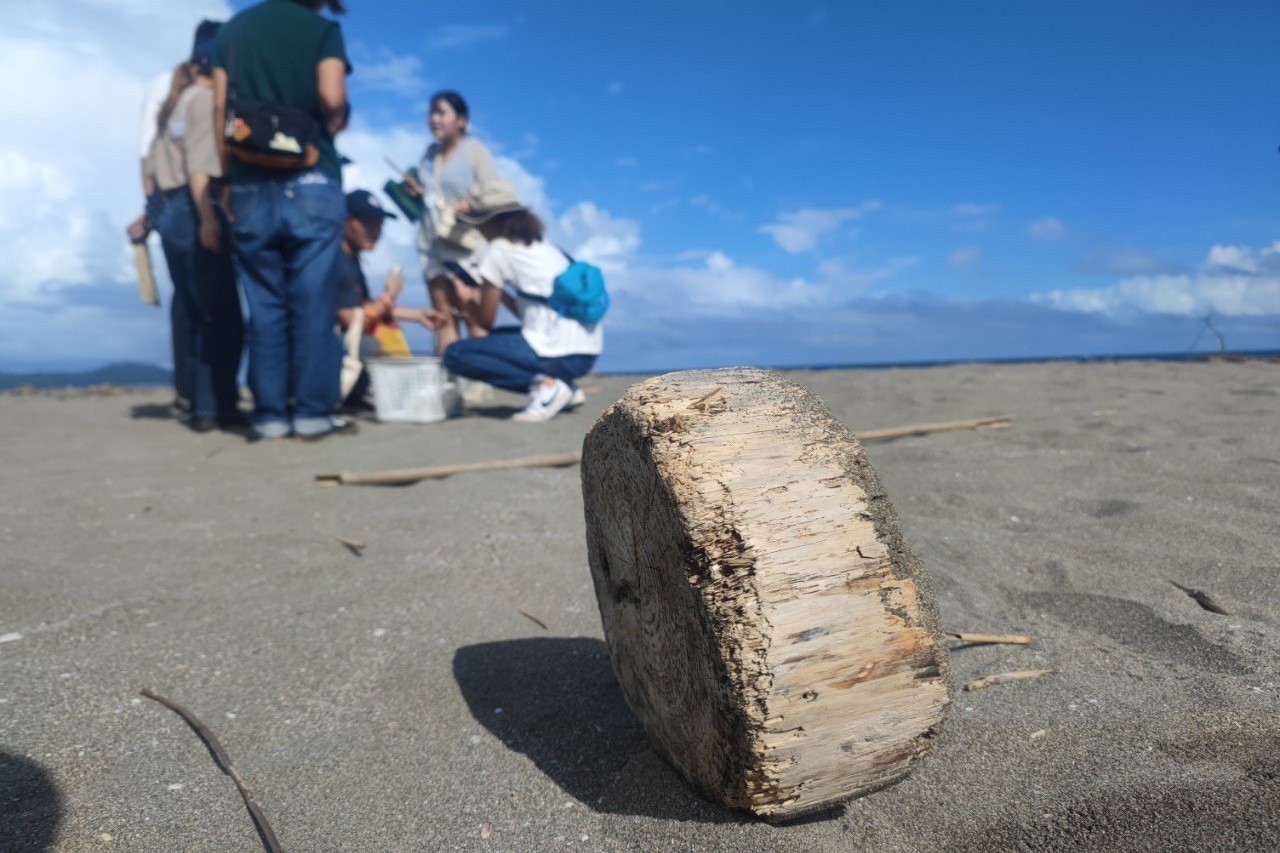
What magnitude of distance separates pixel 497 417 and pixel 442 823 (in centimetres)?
545

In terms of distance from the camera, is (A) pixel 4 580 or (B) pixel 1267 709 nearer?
(B) pixel 1267 709

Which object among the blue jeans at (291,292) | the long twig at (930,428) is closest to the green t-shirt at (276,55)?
the blue jeans at (291,292)

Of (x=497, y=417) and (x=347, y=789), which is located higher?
(x=497, y=417)

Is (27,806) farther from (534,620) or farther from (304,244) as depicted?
(304,244)

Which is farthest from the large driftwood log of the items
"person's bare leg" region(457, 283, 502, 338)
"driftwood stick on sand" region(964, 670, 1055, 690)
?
"person's bare leg" region(457, 283, 502, 338)

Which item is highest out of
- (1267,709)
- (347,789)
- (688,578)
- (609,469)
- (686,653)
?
(609,469)

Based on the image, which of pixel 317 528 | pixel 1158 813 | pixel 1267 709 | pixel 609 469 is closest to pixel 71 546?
pixel 317 528

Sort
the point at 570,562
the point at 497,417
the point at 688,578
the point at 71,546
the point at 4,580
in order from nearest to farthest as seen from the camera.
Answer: the point at 688,578 → the point at 4,580 → the point at 570,562 → the point at 71,546 → the point at 497,417

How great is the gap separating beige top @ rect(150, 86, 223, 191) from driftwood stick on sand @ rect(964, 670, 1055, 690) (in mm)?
5524

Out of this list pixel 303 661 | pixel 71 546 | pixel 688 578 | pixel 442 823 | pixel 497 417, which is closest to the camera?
pixel 688 578

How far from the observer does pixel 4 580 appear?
3.12 meters

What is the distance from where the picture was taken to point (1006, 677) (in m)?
2.22

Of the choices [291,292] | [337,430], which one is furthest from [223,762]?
[337,430]

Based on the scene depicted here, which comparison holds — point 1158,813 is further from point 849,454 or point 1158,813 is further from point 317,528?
point 317,528
